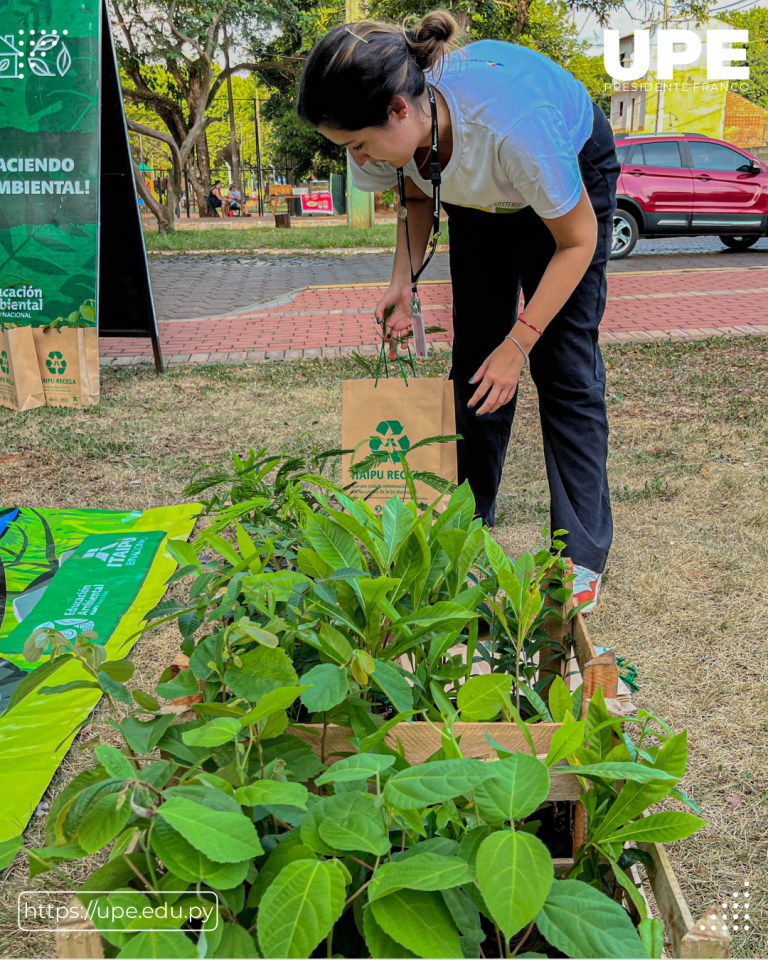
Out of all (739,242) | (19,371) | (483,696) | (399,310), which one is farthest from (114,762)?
(739,242)

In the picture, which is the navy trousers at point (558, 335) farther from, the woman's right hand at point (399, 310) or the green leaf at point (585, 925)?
the green leaf at point (585, 925)

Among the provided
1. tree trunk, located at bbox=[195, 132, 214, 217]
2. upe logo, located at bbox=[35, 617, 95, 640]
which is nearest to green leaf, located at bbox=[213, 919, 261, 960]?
upe logo, located at bbox=[35, 617, 95, 640]

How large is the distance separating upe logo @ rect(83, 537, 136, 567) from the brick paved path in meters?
2.86

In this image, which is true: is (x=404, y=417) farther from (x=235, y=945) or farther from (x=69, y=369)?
(x=69, y=369)

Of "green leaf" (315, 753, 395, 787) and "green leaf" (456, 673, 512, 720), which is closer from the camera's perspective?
"green leaf" (315, 753, 395, 787)

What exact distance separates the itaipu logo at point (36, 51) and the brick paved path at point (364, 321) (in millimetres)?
1877

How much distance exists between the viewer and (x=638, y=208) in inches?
424

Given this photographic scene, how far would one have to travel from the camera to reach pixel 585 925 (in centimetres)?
66

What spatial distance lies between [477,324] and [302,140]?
3411cm

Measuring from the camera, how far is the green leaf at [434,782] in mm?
679

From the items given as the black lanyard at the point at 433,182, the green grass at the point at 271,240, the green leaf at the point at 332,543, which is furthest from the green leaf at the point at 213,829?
the green grass at the point at 271,240

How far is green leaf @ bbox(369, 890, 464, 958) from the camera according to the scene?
0.64 metres

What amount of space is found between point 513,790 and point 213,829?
0.81 ft

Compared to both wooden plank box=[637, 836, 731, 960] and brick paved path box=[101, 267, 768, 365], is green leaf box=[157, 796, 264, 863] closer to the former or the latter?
wooden plank box=[637, 836, 731, 960]
